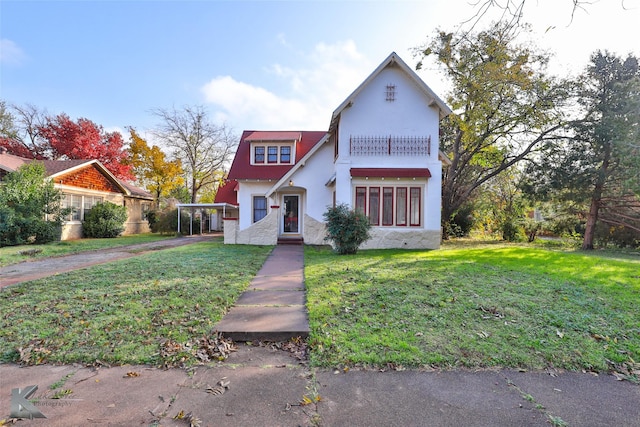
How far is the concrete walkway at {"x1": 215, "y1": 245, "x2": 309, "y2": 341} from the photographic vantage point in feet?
12.7

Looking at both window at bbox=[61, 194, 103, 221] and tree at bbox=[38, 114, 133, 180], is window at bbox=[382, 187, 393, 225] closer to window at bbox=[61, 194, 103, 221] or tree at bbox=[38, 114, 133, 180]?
window at bbox=[61, 194, 103, 221]

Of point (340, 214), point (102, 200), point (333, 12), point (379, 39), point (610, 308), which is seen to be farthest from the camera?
point (102, 200)

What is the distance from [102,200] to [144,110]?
11.8 meters

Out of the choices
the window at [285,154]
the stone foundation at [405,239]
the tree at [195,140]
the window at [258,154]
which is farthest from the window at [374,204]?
the tree at [195,140]

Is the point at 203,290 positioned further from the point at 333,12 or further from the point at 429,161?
the point at 429,161

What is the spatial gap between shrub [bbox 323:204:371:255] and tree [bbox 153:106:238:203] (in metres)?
22.6

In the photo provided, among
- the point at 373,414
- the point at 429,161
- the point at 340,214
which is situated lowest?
the point at 373,414

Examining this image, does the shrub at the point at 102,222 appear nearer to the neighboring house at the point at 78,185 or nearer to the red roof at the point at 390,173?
the neighboring house at the point at 78,185

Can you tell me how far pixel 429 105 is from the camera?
43.4ft

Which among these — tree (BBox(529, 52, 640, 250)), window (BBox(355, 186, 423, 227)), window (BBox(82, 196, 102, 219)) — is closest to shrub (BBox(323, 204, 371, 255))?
window (BBox(355, 186, 423, 227))

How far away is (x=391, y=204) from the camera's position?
43.5 ft

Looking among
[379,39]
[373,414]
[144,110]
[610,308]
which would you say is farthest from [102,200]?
[610,308]

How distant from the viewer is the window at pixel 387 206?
13.2 m

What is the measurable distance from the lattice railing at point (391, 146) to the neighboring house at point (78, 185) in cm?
1519
